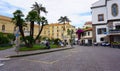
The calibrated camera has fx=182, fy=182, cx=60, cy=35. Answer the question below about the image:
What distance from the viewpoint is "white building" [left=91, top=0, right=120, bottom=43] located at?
188ft

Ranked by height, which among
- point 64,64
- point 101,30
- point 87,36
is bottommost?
point 64,64

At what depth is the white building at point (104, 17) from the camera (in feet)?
188

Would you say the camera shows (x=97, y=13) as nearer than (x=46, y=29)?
Yes

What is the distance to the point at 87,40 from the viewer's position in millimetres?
82688

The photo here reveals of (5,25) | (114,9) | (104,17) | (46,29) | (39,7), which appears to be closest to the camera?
(114,9)

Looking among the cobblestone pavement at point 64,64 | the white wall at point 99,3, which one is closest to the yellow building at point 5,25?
the white wall at point 99,3

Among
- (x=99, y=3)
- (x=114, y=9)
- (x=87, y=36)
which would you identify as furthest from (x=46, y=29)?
(x=114, y=9)

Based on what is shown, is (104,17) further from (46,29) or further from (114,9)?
(46,29)

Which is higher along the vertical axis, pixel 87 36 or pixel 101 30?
pixel 101 30

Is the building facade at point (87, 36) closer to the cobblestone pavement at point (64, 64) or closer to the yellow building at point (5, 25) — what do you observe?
the yellow building at point (5, 25)

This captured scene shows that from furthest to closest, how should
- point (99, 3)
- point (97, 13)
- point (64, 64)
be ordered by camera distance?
point (99, 3) → point (97, 13) → point (64, 64)

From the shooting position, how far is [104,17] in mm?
66000

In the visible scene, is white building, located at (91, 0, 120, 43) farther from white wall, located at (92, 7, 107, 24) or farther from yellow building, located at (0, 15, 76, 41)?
yellow building, located at (0, 15, 76, 41)

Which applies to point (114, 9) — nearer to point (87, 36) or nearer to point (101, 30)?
point (101, 30)
